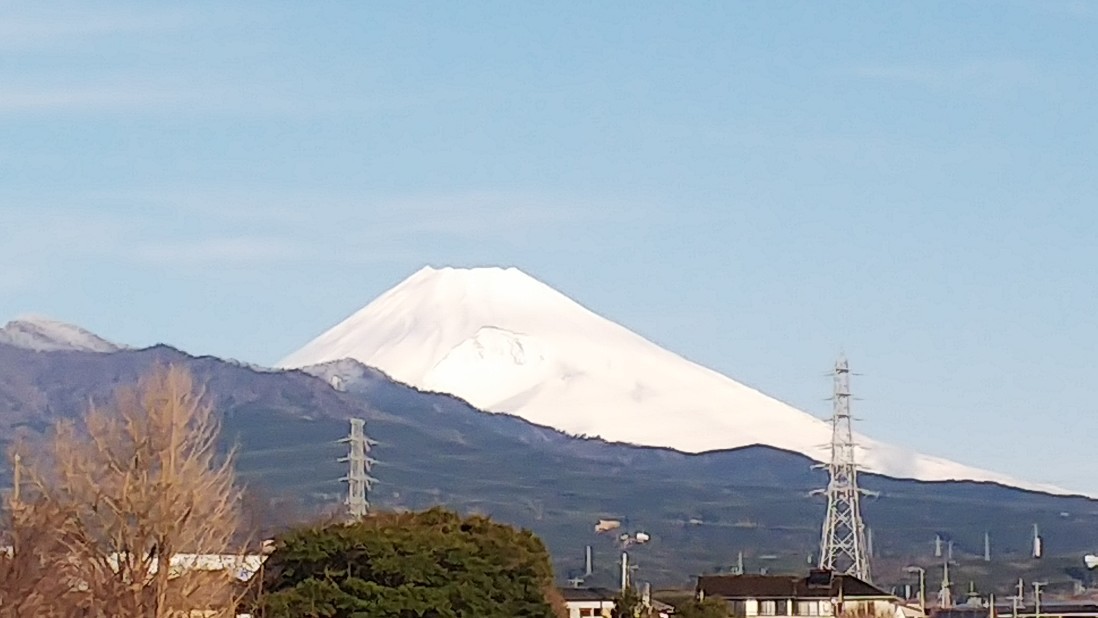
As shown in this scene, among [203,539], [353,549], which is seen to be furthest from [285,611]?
[203,539]

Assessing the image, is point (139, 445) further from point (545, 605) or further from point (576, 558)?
point (576, 558)

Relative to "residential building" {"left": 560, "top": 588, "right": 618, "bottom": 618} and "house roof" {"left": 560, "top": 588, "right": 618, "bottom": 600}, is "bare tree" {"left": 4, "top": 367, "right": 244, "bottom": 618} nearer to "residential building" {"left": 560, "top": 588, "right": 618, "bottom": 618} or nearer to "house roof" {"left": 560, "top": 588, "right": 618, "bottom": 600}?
"residential building" {"left": 560, "top": 588, "right": 618, "bottom": 618}

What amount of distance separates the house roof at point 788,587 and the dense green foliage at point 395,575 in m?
30.1

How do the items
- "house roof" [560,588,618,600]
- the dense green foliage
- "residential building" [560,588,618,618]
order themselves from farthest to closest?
1. "house roof" [560,588,618,600]
2. "residential building" [560,588,618,618]
3. the dense green foliage

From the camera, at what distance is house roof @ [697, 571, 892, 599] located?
7400 centimetres

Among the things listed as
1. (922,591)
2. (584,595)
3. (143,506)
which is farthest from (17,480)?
(922,591)

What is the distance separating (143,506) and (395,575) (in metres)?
14.1

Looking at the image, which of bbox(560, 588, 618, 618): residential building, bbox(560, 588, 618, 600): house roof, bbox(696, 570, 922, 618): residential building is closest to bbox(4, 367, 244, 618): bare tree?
bbox(560, 588, 618, 618): residential building

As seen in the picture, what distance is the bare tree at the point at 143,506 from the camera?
28359 mm

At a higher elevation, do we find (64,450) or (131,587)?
(64,450)

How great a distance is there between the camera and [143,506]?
92.7 ft

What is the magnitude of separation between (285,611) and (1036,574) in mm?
117973

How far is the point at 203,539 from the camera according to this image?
2992cm

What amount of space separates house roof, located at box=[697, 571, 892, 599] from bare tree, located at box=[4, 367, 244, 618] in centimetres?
4424
